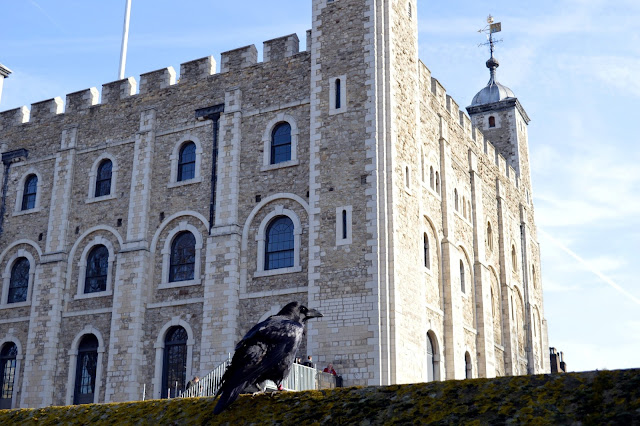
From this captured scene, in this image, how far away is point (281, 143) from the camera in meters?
24.5

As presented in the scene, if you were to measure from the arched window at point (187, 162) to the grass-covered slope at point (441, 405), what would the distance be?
→ 807 inches

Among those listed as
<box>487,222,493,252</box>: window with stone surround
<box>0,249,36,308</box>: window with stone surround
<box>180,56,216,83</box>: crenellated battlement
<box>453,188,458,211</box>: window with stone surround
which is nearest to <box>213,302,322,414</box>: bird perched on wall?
<box>180,56,216,83</box>: crenellated battlement

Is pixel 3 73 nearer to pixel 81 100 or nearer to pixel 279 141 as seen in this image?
pixel 81 100

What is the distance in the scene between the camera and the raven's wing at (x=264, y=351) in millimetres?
5738

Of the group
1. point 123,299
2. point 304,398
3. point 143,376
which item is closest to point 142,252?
point 123,299

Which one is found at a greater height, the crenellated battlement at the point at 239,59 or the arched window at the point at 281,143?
the crenellated battlement at the point at 239,59

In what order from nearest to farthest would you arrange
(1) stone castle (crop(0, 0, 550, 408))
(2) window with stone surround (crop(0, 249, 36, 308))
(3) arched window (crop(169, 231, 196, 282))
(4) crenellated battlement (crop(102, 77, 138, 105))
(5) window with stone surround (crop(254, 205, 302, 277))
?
(1) stone castle (crop(0, 0, 550, 408)), (5) window with stone surround (crop(254, 205, 302, 277)), (3) arched window (crop(169, 231, 196, 282)), (2) window with stone surround (crop(0, 249, 36, 308)), (4) crenellated battlement (crop(102, 77, 138, 105))

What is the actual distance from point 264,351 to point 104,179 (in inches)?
893

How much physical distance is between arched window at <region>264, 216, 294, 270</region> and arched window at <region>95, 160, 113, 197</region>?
7097 mm

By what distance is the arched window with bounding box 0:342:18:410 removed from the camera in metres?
26.5

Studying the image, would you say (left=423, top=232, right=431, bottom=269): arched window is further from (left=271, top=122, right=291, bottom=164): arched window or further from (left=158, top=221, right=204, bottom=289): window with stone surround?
(left=158, top=221, right=204, bottom=289): window with stone surround

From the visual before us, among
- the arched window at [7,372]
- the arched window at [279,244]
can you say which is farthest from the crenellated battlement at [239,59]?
the arched window at [7,372]

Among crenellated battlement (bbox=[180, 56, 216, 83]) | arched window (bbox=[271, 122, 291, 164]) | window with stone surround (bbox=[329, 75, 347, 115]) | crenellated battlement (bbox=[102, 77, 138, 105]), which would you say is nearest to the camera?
window with stone surround (bbox=[329, 75, 347, 115])

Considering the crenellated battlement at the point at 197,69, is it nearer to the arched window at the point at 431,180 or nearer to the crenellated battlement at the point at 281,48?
the crenellated battlement at the point at 281,48
